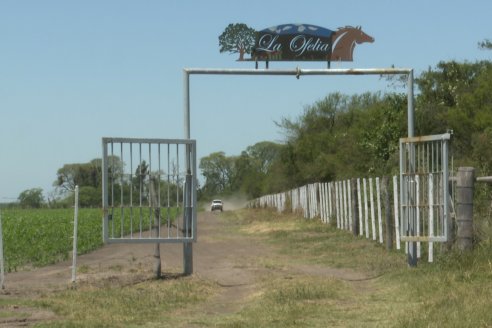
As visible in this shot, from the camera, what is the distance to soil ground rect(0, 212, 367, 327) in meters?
12.7

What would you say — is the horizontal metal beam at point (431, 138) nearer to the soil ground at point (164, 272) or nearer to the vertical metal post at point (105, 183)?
the soil ground at point (164, 272)

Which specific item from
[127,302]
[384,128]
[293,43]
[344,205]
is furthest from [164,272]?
[384,128]

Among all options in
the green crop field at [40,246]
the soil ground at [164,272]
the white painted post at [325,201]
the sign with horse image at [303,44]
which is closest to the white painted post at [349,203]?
the soil ground at [164,272]

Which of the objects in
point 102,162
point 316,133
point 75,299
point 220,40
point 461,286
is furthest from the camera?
point 316,133

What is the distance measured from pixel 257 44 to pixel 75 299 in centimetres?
643

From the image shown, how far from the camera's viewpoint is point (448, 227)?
49.7ft

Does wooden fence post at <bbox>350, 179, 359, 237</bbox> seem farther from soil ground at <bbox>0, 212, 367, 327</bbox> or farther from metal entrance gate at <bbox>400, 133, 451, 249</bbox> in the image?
metal entrance gate at <bbox>400, 133, 451, 249</bbox>

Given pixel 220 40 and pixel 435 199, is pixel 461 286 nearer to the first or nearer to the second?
pixel 435 199

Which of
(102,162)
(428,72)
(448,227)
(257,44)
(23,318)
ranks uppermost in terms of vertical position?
(428,72)

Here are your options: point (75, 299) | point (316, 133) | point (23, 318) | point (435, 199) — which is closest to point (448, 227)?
point (435, 199)

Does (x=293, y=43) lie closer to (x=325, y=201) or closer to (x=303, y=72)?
(x=303, y=72)

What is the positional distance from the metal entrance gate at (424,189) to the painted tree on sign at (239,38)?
138 inches

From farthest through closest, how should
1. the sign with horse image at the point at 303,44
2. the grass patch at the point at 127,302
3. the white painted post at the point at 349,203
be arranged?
the white painted post at the point at 349,203, the sign with horse image at the point at 303,44, the grass patch at the point at 127,302

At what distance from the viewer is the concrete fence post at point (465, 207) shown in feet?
48.1
